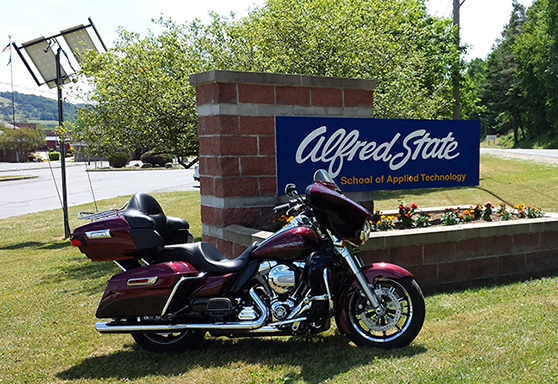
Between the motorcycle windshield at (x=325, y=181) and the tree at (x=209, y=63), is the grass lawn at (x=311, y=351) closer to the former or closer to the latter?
the motorcycle windshield at (x=325, y=181)

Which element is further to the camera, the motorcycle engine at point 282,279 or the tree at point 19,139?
the tree at point 19,139

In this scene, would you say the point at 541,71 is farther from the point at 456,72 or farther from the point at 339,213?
the point at 339,213

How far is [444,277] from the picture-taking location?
19.3ft

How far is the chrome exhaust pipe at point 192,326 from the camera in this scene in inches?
164

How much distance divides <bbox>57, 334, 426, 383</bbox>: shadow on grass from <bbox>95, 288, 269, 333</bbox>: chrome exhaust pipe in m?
0.26

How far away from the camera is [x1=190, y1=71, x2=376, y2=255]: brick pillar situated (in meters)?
6.11

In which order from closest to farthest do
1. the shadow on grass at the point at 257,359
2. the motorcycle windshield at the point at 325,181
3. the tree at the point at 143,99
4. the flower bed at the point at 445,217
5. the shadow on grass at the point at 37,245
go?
1. the shadow on grass at the point at 257,359
2. the motorcycle windshield at the point at 325,181
3. the flower bed at the point at 445,217
4. the tree at the point at 143,99
5. the shadow on grass at the point at 37,245

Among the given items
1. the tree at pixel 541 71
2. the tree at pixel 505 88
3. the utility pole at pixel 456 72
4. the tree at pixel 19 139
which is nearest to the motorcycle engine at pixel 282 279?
the utility pole at pixel 456 72

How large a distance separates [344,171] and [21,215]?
14102mm

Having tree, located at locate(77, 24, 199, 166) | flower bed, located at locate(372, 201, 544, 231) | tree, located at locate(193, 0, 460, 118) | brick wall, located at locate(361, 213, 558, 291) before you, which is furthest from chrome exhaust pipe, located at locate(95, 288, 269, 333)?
tree, located at locate(193, 0, 460, 118)

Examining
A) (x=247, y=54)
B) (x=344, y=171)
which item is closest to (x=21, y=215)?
(x=247, y=54)

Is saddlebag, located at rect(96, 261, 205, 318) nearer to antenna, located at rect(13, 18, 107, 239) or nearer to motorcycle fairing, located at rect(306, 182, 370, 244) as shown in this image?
motorcycle fairing, located at rect(306, 182, 370, 244)

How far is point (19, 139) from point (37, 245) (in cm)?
6814

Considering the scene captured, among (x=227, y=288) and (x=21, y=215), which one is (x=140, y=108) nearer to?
(x=227, y=288)
